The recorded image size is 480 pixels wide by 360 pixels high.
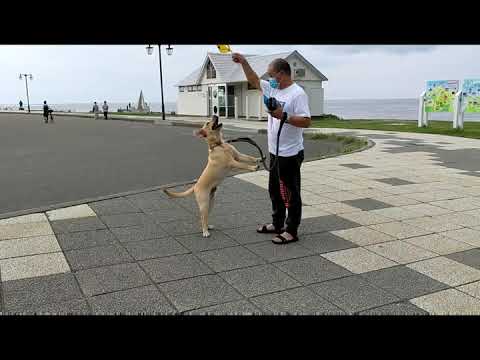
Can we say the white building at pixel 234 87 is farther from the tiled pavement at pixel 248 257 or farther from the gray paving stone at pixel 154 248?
the gray paving stone at pixel 154 248

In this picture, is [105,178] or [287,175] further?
[105,178]

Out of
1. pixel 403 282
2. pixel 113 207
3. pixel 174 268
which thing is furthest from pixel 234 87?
pixel 403 282

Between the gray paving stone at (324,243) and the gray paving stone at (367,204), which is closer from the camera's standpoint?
the gray paving stone at (324,243)

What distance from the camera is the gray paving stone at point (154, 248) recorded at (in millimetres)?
4782

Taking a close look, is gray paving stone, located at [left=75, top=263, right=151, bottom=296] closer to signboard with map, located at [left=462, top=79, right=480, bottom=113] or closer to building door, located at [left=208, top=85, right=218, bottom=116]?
signboard with map, located at [left=462, top=79, right=480, bottom=113]

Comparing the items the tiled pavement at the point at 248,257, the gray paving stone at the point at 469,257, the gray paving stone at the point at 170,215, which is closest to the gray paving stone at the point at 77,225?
the tiled pavement at the point at 248,257

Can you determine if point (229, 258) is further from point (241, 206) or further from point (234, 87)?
point (234, 87)

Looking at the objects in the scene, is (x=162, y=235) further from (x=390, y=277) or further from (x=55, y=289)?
(x=390, y=277)

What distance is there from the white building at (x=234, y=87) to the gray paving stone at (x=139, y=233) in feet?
80.7

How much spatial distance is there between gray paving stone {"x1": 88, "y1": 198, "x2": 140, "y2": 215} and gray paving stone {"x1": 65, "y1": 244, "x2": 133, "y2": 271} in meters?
1.61
